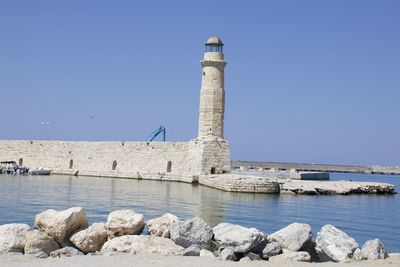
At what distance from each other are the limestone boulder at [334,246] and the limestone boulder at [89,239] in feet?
10.1

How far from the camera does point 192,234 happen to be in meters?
7.38

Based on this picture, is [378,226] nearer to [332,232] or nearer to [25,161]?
[332,232]

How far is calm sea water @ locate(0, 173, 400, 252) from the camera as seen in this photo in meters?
12.1

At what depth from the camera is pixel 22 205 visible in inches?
544

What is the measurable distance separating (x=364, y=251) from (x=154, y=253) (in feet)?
9.56

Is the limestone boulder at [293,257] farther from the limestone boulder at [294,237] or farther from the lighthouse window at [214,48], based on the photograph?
the lighthouse window at [214,48]

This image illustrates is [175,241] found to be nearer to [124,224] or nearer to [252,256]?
[124,224]

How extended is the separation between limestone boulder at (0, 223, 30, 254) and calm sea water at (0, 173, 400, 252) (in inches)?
125

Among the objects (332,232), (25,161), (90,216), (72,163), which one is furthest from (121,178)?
(332,232)

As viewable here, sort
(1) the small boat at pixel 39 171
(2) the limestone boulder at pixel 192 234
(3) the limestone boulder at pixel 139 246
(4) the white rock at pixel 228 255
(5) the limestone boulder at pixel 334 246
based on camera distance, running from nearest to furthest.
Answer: (4) the white rock at pixel 228 255 < (3) the limestone boulder at pixel 139 246 < (5) the limestone boulder at pixel 334 246 < (2) the limestone boulder at pixel 192 234 < (1) the small boat at pixel 39 171

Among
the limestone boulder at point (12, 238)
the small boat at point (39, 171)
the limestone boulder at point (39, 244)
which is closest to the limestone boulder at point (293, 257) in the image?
the limestone boulder at point (39, 244)

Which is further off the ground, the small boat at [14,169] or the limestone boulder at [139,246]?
the small boat at [14,169]

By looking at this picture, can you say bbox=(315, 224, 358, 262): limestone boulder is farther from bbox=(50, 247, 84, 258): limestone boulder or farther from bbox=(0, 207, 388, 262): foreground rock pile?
bbox=(50, 247, 84, 258): limestone boulder

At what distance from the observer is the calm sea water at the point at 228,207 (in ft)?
39.7
